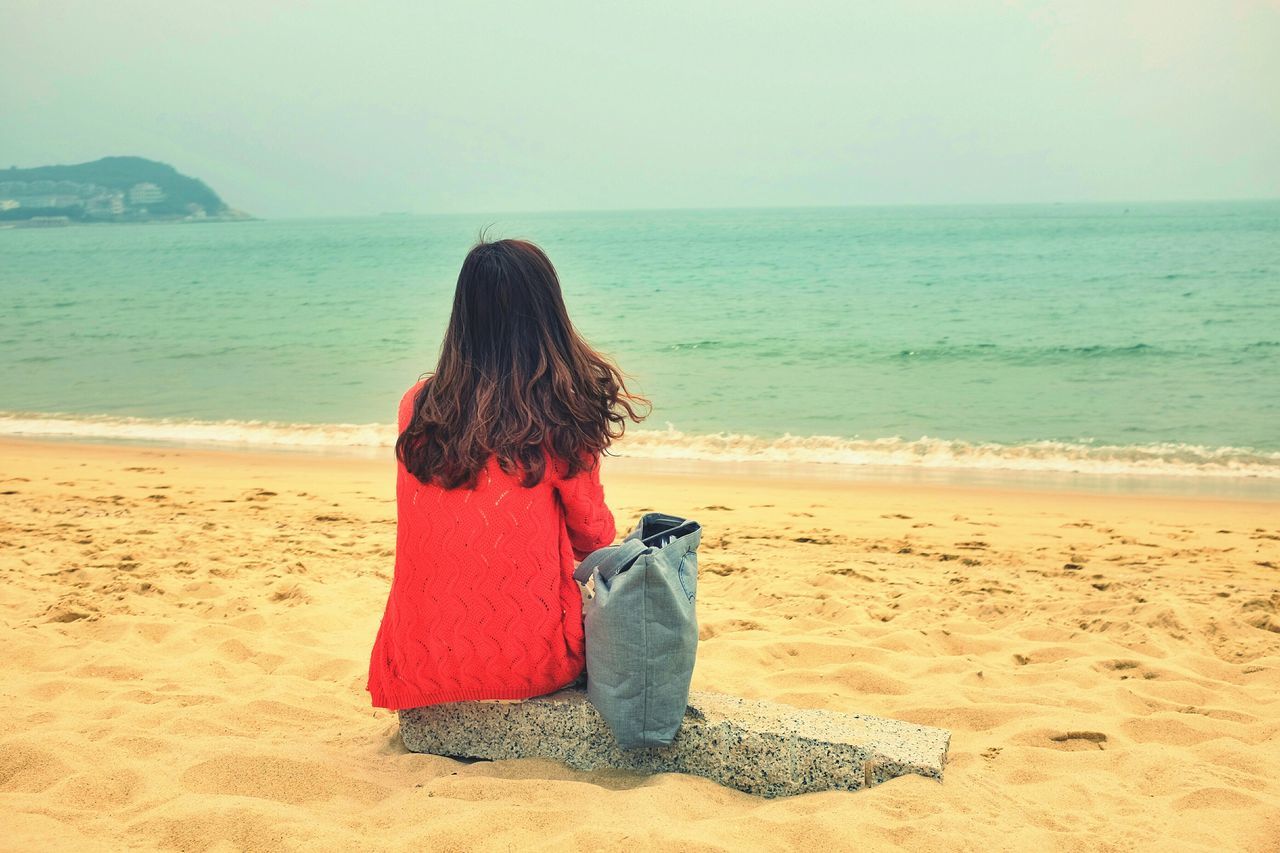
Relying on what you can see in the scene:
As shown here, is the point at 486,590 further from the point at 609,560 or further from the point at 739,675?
the point at 739,675

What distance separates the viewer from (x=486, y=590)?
9.37 feet

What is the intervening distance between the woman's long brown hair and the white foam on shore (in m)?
7.09

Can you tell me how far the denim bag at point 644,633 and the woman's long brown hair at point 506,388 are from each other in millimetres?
338

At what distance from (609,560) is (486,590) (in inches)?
14.4

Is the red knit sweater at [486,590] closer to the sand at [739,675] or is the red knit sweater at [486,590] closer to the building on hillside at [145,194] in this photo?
the sand at [739,675]

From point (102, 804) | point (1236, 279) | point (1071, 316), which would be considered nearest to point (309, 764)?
point (102, 804)

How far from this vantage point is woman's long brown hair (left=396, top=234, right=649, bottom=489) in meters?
2.81

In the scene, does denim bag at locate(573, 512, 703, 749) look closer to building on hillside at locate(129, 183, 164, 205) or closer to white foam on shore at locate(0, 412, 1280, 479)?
white foam on shore at locate(0, 412, 1280, 479)

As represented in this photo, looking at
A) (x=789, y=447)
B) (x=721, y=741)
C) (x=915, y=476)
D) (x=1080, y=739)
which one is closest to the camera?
(x=721, y=741)

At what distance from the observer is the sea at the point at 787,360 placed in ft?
34.4

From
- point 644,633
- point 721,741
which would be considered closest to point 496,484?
point 644,633

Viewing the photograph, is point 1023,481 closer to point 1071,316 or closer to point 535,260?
point 535,260

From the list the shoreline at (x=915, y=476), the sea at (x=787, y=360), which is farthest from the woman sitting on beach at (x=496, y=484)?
the shoreline at (x=915, y=476)

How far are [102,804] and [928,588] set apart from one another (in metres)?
3.91
